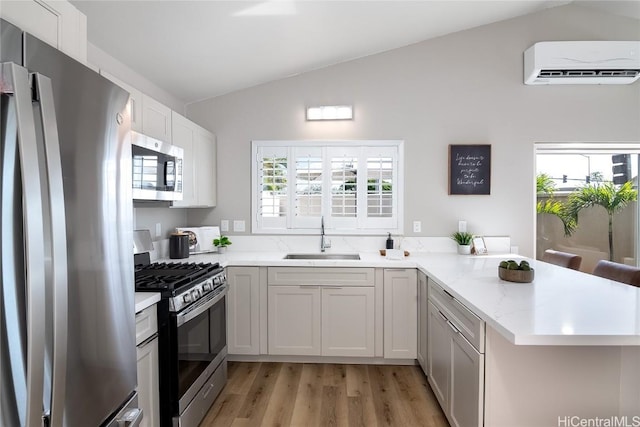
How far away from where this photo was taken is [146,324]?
1.62m

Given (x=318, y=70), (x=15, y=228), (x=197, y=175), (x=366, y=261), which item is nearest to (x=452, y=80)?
(x=318, y=70)

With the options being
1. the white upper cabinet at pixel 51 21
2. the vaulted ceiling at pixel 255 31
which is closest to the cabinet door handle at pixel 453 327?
the white upper cabinet at pixel 51 21

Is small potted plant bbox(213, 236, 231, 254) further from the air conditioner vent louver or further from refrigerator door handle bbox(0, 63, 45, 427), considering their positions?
the air conditioner vent louver

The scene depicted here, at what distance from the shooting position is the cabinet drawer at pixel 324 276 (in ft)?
9.04

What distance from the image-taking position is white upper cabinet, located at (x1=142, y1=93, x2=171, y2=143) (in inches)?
87.0

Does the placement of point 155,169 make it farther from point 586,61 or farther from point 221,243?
point 586,61

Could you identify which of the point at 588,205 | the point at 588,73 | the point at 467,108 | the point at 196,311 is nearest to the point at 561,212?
the point at 588,205

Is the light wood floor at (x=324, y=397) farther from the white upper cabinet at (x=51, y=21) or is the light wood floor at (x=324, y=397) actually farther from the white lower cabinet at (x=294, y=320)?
the white upper cabinet at (x=51, y=21)

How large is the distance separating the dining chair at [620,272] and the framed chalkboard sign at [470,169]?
1.12m

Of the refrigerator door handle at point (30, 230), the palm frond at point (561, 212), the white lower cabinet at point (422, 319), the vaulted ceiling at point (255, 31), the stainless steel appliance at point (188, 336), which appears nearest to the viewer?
the refrigerator door handle at point (30, 230)

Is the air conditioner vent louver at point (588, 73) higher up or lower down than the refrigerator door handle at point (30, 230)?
higher up

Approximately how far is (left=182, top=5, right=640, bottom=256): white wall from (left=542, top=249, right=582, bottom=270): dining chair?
385 millimetres

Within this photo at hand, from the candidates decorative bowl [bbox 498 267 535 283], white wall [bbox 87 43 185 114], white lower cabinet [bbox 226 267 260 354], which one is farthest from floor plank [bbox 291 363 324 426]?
white wall [bbox 87 43 185 114]

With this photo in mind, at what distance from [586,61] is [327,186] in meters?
2.51
